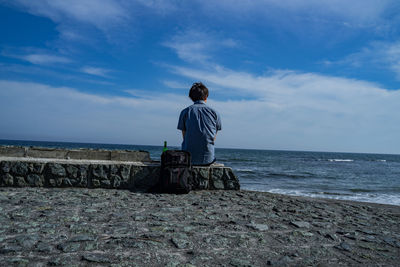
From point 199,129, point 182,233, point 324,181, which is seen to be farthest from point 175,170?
point 324,181

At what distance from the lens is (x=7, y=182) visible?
471cm

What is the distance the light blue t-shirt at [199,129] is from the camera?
4.88 meters

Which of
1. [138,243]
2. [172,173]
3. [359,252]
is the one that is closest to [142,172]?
→ [172,173]

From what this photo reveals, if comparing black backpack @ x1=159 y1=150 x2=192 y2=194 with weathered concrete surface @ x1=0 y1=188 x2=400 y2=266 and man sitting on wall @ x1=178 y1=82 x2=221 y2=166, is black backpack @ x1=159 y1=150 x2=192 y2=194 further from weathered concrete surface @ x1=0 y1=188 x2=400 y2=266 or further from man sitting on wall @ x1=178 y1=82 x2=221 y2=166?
weathered concrete surface @ x1=0 y1=188 x2=400 y2=266

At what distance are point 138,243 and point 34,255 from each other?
Result: 2.37ft

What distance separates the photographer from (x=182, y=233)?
2.57 meters

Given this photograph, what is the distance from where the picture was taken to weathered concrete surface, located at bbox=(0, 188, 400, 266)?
A: 203 cm

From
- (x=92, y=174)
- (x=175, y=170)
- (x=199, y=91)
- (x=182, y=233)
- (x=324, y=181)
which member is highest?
(x=199, y=91)

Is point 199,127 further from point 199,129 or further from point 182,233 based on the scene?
point 182,233

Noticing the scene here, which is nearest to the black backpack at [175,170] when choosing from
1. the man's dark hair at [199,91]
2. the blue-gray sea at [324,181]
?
the man's dark hair at [199,91]

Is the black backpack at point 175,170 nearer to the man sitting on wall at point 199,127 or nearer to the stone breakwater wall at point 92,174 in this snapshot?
the man sitting on wall at point 199,127

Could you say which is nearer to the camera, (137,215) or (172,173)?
(137,215)

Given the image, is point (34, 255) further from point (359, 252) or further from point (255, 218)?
point (359, 252)

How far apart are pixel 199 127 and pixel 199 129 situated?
0.03m
